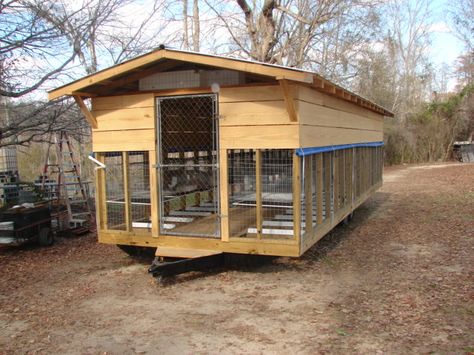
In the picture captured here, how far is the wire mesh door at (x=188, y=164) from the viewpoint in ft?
22.6

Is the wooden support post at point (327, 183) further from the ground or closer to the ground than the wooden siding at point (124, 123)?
closer to the ground

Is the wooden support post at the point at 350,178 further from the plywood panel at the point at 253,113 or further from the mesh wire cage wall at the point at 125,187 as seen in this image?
the mesh wire cage wall at the point at 125,187

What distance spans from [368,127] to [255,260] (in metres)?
5.78

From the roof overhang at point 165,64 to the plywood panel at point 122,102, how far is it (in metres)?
0.16

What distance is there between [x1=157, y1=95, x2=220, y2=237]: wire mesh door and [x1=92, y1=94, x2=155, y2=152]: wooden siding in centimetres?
65

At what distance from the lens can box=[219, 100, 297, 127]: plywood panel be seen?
527 centimetres

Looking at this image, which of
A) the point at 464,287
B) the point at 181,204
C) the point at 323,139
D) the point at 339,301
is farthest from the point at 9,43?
the point at 464,287

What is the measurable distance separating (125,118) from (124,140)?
0.30 metres

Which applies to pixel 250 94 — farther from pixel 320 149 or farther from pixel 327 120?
pixel 327 120

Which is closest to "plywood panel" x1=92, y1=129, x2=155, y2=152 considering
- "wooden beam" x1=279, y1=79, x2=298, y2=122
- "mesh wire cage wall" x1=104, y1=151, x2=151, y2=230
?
"mesh wire cage wall" x1=104, y1=151, x2=151, y2=230

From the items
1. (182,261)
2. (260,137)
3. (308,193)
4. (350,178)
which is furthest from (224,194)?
(350,178)

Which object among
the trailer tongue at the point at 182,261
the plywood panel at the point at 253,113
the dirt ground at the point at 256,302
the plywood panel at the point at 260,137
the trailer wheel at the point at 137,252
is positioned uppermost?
the plywood panel at the point at 253,113

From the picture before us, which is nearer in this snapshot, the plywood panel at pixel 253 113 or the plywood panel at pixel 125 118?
the plywood panel at pixel 253 113

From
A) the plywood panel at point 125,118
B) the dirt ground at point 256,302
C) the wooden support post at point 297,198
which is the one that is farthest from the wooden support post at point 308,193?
the plywood panel at point 125,118
